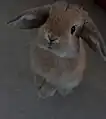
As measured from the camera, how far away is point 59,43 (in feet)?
3.57

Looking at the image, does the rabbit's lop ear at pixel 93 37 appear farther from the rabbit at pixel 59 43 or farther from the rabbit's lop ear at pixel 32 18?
the rabbit's lop ear at pixel 32 18

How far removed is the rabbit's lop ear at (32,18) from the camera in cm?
117

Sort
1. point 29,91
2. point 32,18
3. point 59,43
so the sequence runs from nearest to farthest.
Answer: point 59,43
point 32,18
point 29,91

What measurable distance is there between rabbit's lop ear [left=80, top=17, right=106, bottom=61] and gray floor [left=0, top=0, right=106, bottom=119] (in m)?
0.30

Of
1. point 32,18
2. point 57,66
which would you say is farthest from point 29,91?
point 32,18

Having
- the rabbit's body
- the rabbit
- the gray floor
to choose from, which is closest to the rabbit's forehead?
the rabbit

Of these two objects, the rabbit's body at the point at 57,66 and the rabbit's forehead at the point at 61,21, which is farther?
the rabbit's body at the point at 57,66

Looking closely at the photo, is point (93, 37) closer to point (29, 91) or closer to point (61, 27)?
point (61, 27)

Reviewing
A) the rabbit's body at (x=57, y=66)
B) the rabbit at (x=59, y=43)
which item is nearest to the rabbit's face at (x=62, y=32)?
the rabbit at (x=59, y=43)

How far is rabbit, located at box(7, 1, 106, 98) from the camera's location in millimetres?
1104

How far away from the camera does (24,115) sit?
1.32 m

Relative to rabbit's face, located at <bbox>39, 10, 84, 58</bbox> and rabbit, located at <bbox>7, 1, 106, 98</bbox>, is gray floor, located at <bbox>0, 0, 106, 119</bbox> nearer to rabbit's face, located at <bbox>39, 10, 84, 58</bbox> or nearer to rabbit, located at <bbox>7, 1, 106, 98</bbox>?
rabbit, located at <bbox>7, 1, 106, 98</bbox>

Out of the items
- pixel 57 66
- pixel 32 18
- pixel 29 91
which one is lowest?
pixel 29 91

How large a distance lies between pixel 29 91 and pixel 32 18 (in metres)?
0.36
